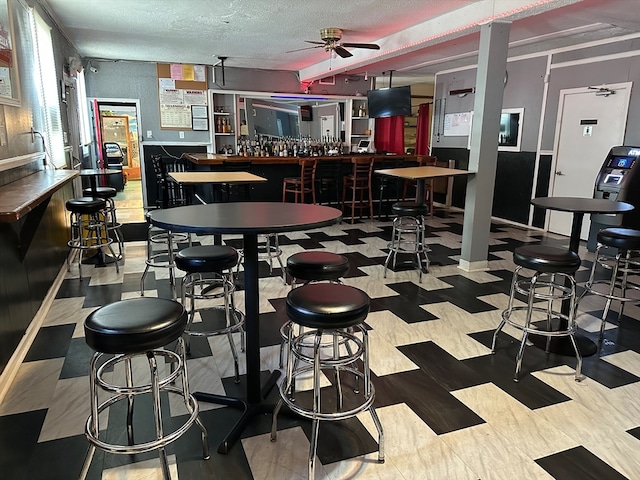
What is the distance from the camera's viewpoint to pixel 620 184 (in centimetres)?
491

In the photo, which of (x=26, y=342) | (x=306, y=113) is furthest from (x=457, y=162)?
(x=26, y=342)

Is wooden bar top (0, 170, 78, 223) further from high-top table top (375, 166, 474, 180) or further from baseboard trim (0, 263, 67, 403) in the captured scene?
high-top table top (375, 166, 474, 180)

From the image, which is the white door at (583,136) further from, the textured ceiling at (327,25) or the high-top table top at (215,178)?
the high-top table top at (215,178)

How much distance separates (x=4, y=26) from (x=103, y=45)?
4201 millimetres

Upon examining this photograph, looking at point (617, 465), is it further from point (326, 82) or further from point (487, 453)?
point (326, 82)

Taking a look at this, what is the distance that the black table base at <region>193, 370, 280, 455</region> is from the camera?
196 centimetres

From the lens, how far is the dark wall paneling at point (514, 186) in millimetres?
6801

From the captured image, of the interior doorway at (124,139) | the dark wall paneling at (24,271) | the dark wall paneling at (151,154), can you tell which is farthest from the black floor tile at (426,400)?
the interior doorway at (124,139)

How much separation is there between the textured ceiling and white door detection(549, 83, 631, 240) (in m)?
0.73

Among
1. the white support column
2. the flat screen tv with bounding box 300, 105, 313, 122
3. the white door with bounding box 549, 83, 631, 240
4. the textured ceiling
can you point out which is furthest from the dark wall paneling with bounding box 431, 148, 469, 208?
the white support column

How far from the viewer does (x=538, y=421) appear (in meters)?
2.18

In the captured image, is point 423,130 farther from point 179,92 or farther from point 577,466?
point 577,466

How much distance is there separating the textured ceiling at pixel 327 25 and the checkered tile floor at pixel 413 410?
2824mm

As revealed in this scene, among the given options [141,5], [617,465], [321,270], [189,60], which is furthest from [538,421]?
[189,60]
